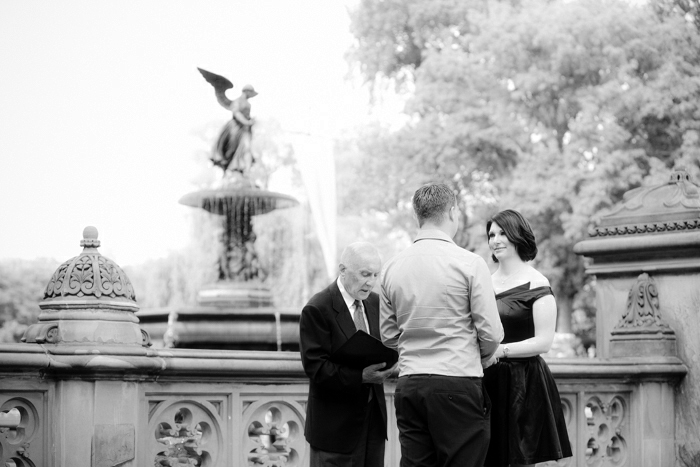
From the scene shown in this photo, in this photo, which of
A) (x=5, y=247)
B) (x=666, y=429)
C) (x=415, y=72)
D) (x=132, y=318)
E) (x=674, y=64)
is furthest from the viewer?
(x=5, y=247)

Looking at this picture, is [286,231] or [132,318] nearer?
[132,318]

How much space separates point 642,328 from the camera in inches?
321

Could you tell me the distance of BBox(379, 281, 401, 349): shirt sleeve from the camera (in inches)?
193

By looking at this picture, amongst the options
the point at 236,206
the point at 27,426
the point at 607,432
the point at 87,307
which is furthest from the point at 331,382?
the point at 236,206

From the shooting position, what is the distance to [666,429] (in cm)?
801

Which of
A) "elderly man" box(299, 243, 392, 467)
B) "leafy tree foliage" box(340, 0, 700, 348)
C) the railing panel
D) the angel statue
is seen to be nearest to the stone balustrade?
the railing panel

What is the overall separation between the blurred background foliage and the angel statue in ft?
27.0

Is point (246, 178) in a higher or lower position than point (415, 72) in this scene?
lower

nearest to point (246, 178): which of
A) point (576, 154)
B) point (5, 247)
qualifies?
point (576, 154)

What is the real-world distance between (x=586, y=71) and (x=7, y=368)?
902 inches

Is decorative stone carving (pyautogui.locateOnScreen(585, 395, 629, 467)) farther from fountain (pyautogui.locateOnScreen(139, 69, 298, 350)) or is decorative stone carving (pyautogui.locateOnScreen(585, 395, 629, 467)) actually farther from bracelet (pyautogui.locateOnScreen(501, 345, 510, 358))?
fountain (pyautogui.locateOnScreen(139, 69, 298, 350))

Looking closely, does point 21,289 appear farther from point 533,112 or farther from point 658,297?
point 658,297

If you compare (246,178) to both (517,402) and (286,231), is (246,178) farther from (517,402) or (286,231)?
(286,231)

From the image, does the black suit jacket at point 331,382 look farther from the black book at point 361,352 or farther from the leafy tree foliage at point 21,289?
the leafy tree foliage at point 21,289
